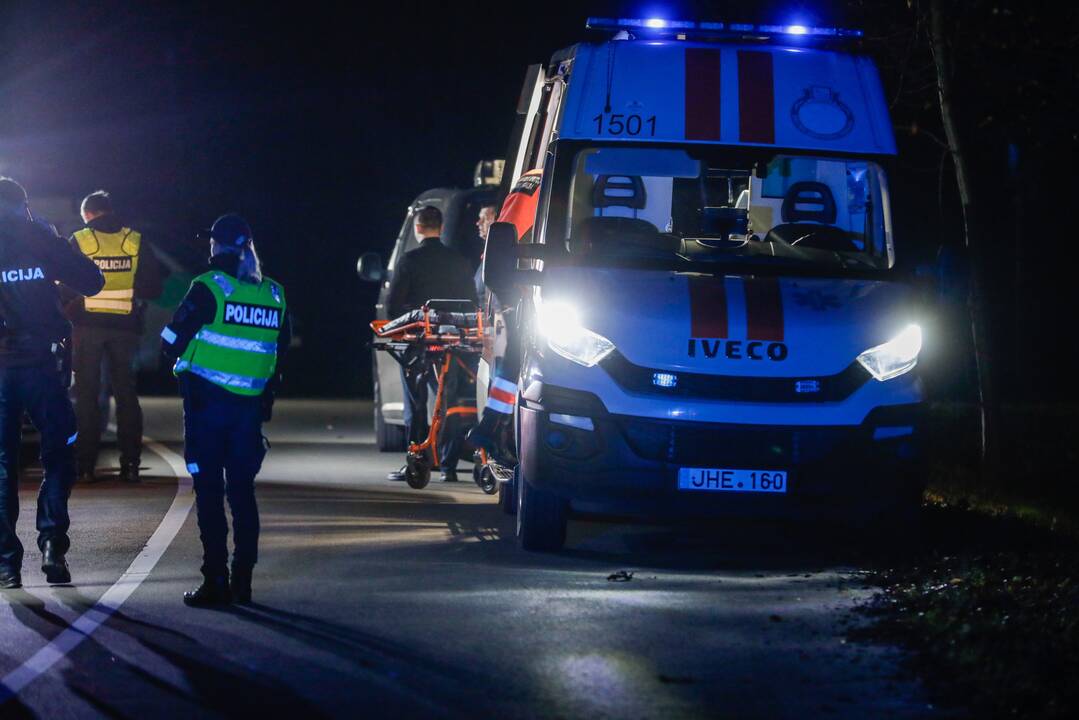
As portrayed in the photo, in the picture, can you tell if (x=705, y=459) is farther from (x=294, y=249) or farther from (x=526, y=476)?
(x=294, y=249)

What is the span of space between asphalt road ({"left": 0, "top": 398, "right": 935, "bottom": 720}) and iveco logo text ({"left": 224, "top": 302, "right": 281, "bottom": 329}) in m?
1.23

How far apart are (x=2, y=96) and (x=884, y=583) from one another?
3632 centimetres

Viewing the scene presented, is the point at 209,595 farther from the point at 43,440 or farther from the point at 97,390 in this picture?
the point at 97,390

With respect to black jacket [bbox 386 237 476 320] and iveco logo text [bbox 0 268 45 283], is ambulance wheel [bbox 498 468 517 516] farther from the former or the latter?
iveco logo text [bbox 0 268 45 283]

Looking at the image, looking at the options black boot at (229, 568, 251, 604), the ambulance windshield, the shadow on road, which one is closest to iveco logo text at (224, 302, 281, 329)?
black boot at (229, 568, 251, 604)

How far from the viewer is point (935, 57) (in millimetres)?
14289

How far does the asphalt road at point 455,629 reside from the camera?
262 inches

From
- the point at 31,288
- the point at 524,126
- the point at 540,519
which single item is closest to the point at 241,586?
the point at 31,288

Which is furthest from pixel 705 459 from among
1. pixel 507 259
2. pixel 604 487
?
pixel 507 259

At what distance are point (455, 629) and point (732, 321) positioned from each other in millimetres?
2545

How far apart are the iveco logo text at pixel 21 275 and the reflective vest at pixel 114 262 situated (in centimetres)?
468

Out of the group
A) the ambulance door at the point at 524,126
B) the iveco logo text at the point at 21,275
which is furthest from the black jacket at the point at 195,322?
the ambulance door at the point at 524,126

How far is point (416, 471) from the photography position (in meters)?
14.1

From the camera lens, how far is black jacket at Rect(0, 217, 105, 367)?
9.48 m
